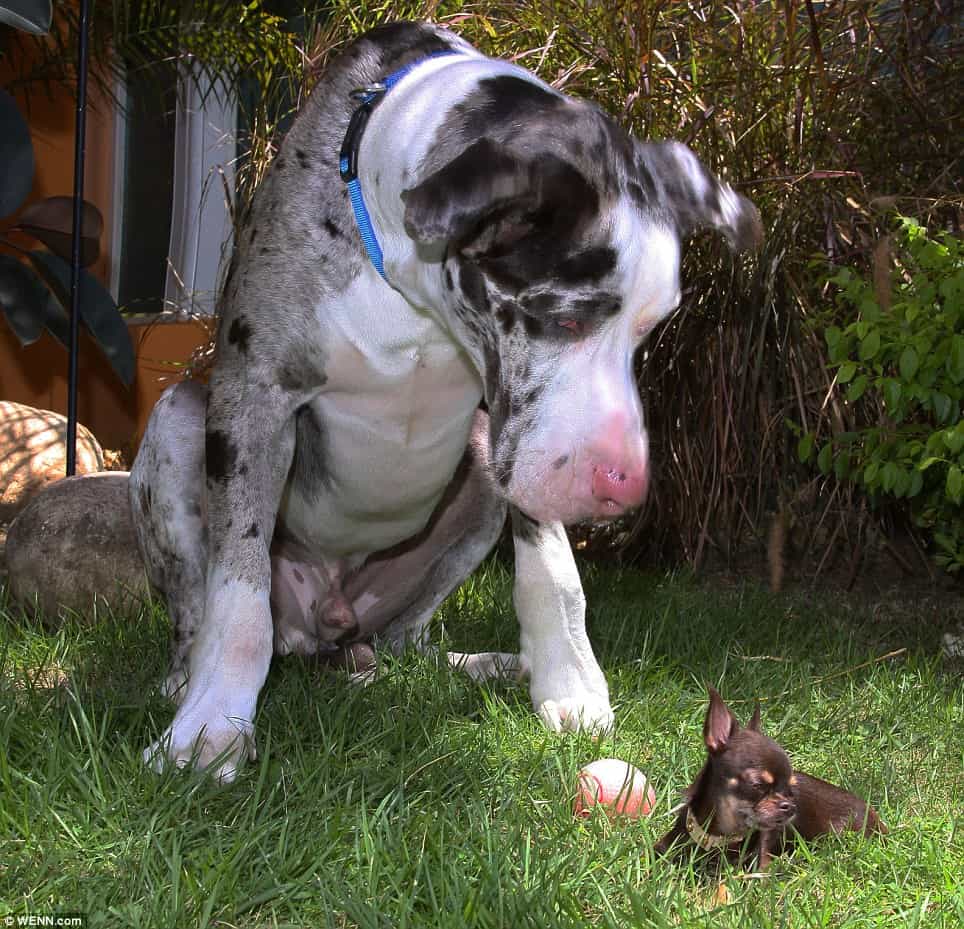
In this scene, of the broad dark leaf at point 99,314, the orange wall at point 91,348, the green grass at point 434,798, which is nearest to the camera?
the green grass at point 434,798

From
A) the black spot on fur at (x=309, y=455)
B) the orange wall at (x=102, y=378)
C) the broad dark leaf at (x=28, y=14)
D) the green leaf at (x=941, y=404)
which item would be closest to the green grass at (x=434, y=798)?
the black spot on fur at (x=309, y=455)

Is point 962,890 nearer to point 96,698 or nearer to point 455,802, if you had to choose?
point 455,802

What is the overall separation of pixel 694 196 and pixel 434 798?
4.31 ft

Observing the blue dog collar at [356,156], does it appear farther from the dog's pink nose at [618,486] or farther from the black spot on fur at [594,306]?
the dog's pink nose at [618,486]

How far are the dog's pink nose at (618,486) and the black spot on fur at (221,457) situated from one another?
2.62ft

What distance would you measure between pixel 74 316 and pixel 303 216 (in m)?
2.02

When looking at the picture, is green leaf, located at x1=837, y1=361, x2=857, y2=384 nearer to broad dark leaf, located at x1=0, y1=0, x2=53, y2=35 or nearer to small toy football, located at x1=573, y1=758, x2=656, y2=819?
small toy football, located at x1=573, y1=758, x2=656, y2=819

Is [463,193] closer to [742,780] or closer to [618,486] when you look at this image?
[618,486]

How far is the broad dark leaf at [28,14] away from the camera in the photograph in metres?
3.69

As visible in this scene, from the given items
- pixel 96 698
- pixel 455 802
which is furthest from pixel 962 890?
pixel 96 698

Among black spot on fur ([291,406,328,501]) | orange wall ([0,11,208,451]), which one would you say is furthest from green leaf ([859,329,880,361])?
orange wall ([0,11,208,451])

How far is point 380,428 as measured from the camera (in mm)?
2725

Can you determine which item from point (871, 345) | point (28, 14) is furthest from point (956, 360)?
point (28, 14)

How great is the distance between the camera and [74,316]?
4301 mm
